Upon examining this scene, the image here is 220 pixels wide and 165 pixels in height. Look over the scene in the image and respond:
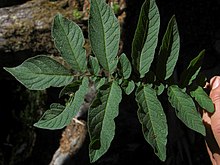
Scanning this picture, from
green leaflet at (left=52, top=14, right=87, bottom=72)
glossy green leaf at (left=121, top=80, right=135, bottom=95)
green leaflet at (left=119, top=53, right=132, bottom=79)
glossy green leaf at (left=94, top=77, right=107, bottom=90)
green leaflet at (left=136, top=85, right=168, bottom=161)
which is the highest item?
green leaflet at (left=52, top=14, right=87, bottom=72)

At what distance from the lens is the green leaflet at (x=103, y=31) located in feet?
4.18

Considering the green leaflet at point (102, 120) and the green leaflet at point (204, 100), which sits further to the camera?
the green leaflet at point (204, 100)

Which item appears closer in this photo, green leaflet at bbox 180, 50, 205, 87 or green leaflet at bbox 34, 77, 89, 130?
green leaflet at bbox 34, 77, 89, 130

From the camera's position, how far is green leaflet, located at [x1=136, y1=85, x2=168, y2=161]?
128cm

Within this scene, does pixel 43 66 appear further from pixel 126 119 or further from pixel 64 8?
pixel 126 119

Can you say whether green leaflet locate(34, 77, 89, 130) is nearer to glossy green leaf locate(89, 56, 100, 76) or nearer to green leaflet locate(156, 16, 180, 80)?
glossy green leaf locate(89, 56, 100, 76)

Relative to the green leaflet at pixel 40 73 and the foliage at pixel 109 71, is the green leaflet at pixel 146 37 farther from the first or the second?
the green leaflet at pixel 40 73

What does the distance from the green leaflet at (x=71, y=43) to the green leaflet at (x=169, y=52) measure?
0.22 meters

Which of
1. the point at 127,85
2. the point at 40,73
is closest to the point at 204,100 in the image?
the point at 127,85

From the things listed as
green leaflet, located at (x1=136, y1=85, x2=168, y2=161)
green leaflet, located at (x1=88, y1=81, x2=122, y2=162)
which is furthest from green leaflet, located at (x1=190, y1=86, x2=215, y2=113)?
green leaflet, located at (x1=88, y1=81, x2=122, y2=162)

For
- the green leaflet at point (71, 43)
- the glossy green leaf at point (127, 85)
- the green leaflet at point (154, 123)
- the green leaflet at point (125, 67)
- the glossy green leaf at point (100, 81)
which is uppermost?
the green leaflet at point (71, 43)

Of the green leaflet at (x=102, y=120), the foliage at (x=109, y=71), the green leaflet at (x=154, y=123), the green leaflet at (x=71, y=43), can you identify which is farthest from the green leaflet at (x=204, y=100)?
the green leaflet at (x=71, y=43)

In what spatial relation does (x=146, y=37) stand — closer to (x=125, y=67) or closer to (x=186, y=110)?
(x=125, y=67)

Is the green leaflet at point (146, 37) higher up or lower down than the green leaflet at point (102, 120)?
higher up
